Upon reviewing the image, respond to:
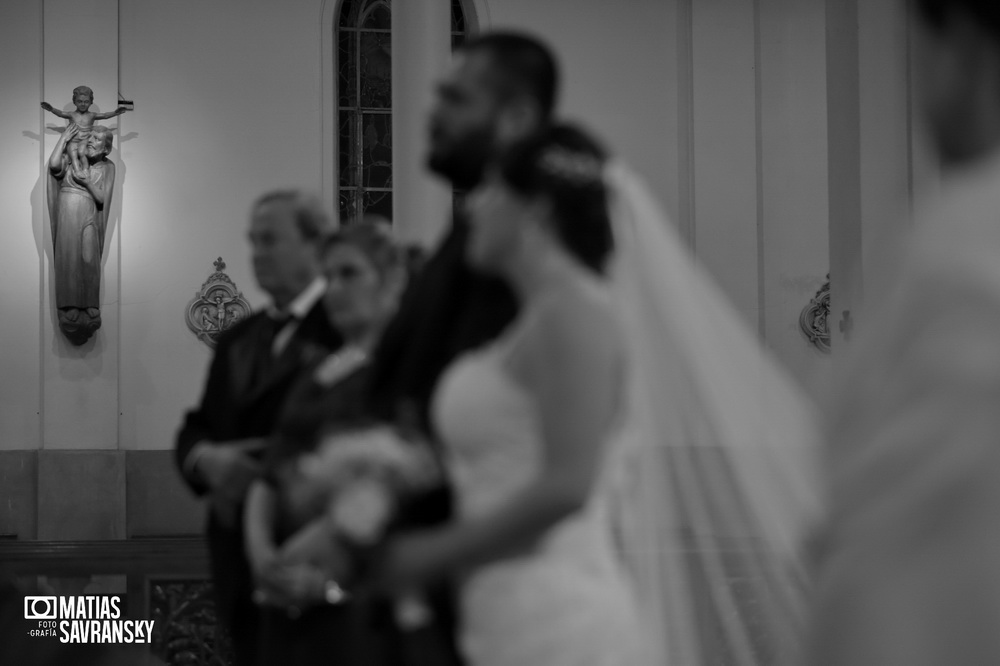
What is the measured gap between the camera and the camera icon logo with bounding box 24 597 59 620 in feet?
23.9

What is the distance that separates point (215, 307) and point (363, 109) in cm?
264

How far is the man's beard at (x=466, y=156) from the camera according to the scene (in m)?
2.34

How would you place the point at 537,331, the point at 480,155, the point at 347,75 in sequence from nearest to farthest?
the point at 537,331
the point at 480,155
the point at 347,75

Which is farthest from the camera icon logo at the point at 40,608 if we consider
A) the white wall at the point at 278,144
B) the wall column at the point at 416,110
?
the white wall at the point at 278,144

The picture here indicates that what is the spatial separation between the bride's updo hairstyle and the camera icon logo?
566cm

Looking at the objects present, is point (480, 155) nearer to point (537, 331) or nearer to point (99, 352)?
point (537, 331)

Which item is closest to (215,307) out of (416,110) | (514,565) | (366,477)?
(416,110)

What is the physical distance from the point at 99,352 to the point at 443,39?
20.6 feet

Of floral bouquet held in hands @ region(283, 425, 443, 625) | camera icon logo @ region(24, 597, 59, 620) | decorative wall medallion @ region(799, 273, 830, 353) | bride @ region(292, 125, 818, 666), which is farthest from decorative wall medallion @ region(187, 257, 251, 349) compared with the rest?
floral bouquet held in hands @ region(283, 425, 443, 625)

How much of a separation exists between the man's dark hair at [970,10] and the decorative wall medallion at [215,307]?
1266cm

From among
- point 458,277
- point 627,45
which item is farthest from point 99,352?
point 458,277

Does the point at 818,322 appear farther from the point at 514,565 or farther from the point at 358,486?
the point at 358,486

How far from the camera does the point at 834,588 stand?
1.29 meters

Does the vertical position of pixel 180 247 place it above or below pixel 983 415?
above
